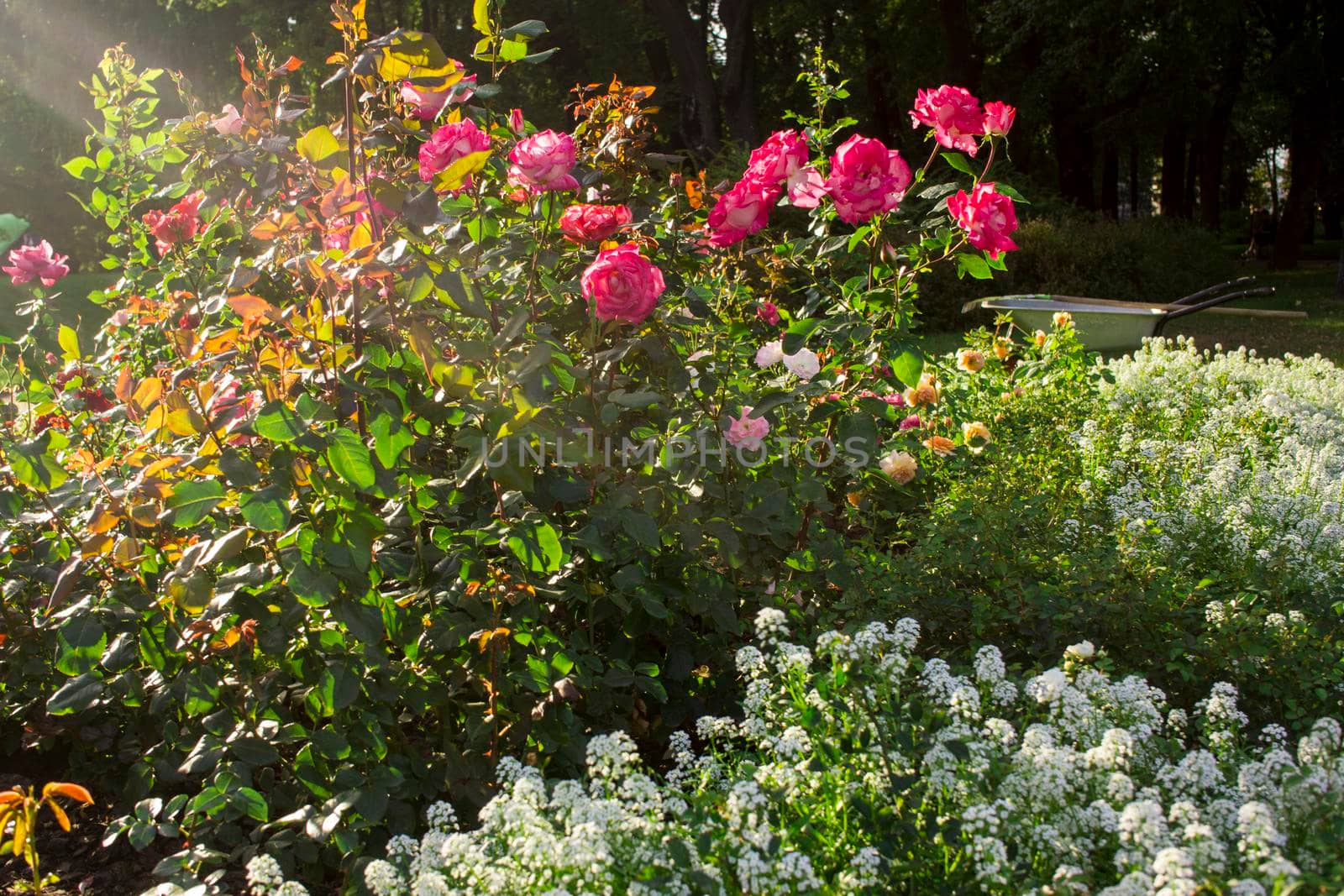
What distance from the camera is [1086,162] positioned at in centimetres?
2162

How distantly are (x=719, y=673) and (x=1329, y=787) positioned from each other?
1.35 meters

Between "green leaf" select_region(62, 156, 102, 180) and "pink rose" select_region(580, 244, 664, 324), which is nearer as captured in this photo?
"pink rose" select_region(580, 244, 664, 324)

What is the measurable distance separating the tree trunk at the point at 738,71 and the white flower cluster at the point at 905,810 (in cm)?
1376

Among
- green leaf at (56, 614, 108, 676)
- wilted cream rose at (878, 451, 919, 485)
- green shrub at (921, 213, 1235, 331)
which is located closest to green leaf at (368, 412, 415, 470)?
green leaf at (56, 614, 108, 676)

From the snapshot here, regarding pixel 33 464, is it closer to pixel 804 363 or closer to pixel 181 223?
pixel 181 223

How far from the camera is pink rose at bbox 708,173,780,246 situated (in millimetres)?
2508

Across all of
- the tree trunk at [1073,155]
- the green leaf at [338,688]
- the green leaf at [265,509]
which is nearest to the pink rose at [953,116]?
the green leaf at [265,509]

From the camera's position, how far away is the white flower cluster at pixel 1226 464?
127 inches

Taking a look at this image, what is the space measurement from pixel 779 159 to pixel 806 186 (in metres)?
0.09

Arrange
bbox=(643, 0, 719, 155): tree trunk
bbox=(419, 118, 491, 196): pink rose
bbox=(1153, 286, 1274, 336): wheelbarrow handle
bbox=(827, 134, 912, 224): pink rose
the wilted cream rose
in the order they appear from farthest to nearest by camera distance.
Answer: bbox=(643, 0, 719, 155): tree trunk
bbox=(1153, 286, 1274, 336): wheelbarrow handle
the wilted cream rose
bbox=(827, 134, 912, 224): pink rose
bbox=(419, 118, 491, 196): pink rose

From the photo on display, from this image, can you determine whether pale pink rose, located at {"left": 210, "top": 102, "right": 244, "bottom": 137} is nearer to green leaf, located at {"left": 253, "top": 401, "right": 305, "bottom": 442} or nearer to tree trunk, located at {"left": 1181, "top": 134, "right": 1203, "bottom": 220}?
green leaf, located at {"left": 253, "top": 401, "right": 305, "bottom": 442}

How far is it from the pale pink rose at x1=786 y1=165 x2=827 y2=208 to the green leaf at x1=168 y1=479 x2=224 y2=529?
144 centimetres

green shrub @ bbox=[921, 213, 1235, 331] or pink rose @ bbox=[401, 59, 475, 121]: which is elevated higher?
pink rose @ bbox=[401, 59, 475, 121]

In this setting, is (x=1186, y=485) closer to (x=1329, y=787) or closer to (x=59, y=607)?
(x=1329, y=787)
